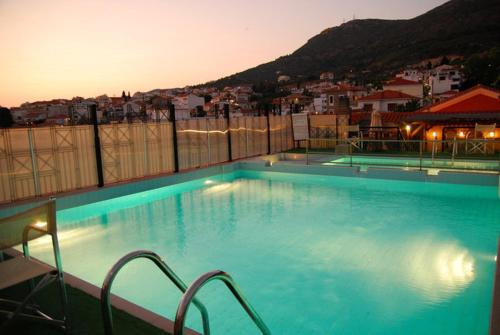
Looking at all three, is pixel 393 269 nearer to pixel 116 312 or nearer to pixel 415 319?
pixel 415 319

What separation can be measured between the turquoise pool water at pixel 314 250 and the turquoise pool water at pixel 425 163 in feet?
5.73

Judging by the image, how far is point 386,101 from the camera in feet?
119

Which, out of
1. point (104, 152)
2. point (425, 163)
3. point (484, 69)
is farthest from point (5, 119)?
point (484, 69)

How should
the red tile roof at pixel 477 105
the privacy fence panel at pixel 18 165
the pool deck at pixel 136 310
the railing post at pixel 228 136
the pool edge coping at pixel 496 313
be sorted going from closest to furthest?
the pool edge coping at pixel 496 313, the pool deck at pixel 136 310, the privacy fence panel at pixel 18 165, the railing post at pixel 228 136, the red tile roof at pixel 477 105

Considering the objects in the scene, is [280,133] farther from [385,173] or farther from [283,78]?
[283,78]

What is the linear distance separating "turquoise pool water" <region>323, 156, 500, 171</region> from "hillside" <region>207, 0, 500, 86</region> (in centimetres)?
5766

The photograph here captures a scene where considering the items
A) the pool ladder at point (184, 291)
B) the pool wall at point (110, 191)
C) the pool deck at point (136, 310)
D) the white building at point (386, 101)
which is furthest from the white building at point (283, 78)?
the pool ladder at point (184, 291)

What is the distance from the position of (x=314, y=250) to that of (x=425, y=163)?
8.34 metres

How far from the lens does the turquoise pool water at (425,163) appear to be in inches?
492

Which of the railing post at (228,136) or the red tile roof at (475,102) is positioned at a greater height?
the red tile roof at (475,102)

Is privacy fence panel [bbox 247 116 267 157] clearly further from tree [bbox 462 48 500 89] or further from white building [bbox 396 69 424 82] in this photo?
white building [bbox 396 69 424 82]

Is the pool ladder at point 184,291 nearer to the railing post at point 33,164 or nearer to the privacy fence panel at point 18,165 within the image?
the privacy fence panel at point 18,165

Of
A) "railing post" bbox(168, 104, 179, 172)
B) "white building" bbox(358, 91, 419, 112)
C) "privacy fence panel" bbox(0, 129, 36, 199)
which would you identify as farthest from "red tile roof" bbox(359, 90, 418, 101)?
"privacy fence panel" bbox(0, 129, 36, 199)

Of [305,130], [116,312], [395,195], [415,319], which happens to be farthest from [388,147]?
[116,312]
